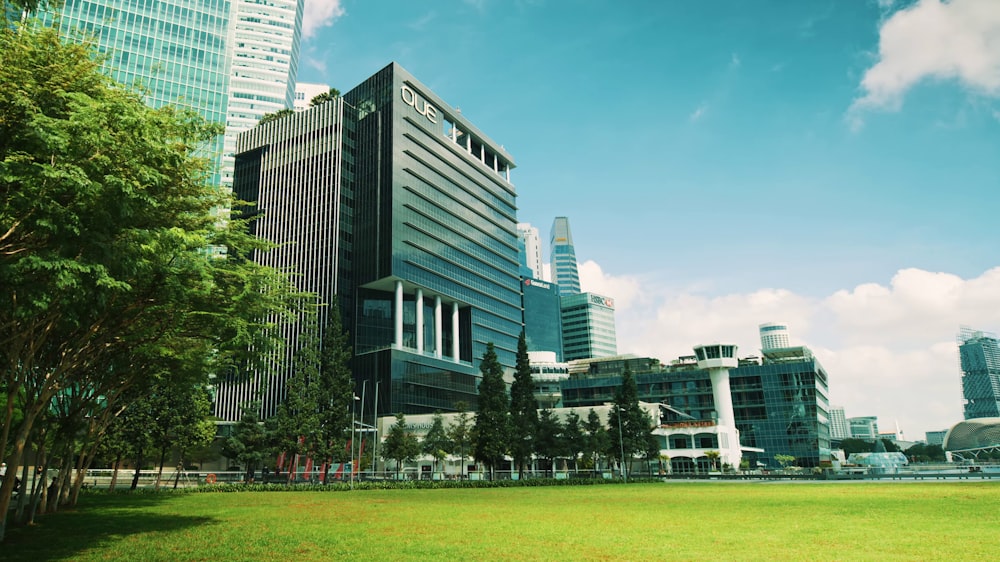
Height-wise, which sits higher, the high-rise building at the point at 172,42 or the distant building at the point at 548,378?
the high-rise building at the point at 172,42

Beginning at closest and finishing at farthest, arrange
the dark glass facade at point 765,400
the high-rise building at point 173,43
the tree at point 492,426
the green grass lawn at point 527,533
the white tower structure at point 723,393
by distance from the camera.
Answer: the green grass lawn at point 527,533 → the tree at point 492,426 → the white tower structure at point 723,393 → the high-rise building at point 173,43 → the dark glass facade at point 765,400

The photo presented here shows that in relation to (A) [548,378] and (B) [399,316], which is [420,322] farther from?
(A) [548,378]

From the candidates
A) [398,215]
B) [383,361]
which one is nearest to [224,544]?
[383,361]

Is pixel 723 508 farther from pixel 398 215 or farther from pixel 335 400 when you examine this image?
pixel 398 215

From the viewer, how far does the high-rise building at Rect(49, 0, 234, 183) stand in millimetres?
112000

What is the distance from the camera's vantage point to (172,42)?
11969 centimetres

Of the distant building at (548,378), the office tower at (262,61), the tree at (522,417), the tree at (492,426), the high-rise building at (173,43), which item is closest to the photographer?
the tree at (492,426)

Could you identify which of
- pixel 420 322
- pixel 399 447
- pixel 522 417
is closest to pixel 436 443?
pixel 399 447

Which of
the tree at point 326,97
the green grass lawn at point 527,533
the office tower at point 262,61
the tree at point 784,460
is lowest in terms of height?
the tree at point 784,460

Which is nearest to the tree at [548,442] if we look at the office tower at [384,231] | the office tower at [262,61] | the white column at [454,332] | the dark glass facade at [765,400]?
the office tower at [384,231]

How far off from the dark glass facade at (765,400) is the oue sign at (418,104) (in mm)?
72974

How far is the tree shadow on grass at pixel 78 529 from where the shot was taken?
16219 millimetres

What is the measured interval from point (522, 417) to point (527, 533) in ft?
150

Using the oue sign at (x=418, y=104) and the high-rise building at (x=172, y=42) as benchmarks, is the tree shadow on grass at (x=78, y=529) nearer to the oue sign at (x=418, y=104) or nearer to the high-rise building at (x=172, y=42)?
the oue sign at (x=418, y=104)
